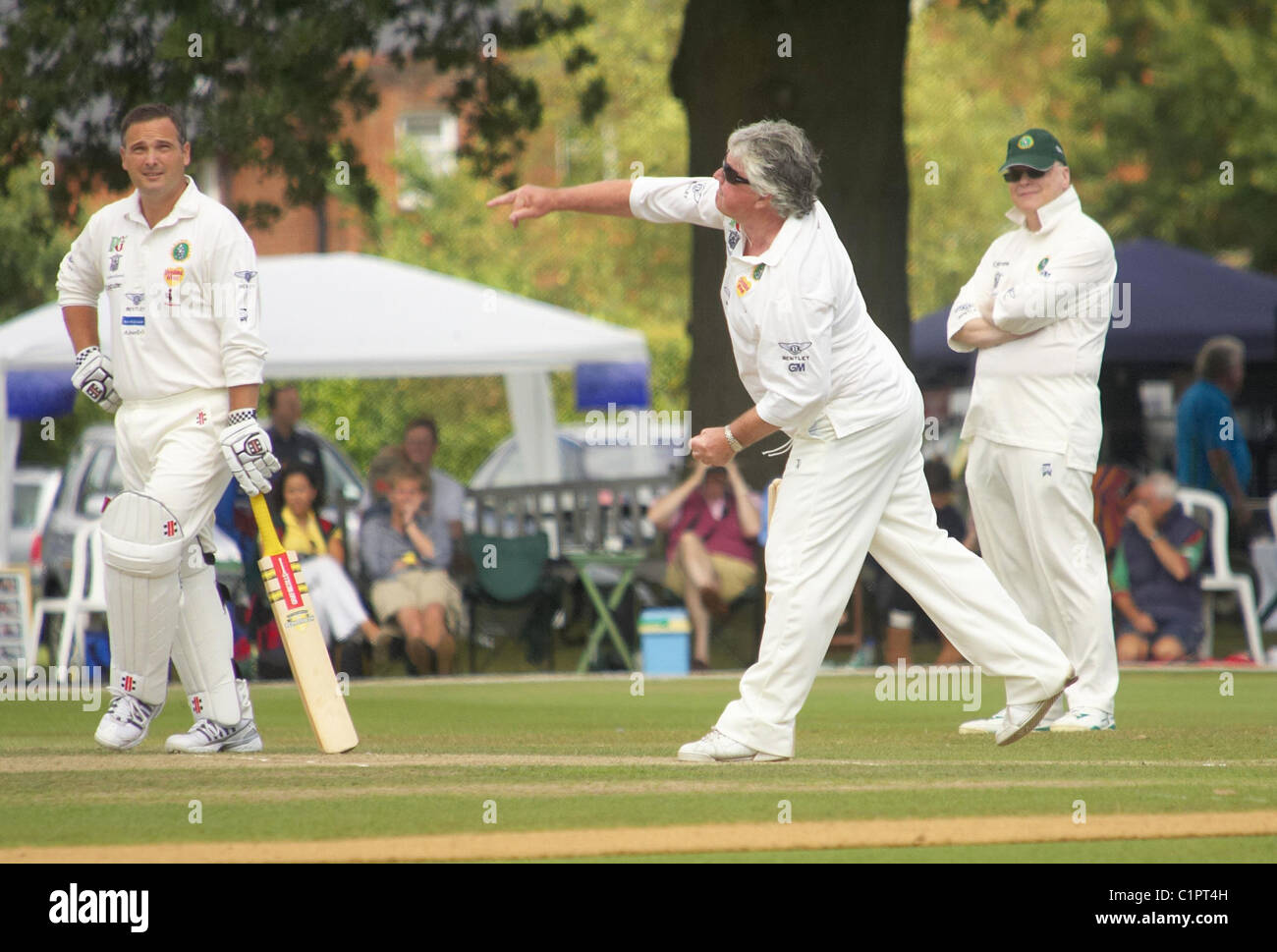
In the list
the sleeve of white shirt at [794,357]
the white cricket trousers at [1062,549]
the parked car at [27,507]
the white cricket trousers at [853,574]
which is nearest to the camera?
the sleeve of white shirt at [794,357]

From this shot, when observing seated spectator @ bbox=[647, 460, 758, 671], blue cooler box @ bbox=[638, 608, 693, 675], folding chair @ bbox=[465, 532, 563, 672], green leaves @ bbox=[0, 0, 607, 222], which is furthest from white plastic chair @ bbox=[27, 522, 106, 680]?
seated spectator @ bbox=[647, 460, 758, 671]

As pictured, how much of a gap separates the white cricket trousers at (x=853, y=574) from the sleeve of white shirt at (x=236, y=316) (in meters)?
1.94

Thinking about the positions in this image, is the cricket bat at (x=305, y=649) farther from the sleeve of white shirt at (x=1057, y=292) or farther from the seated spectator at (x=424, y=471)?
the seated spectator at (x=424, y=471)

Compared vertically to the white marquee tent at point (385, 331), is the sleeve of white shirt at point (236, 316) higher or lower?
lower

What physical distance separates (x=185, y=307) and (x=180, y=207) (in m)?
0.39

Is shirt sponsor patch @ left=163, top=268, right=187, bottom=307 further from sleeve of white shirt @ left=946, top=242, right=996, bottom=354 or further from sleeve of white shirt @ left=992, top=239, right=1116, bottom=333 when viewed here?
sleeve of white shirt @ left=992, top=239, right=1116, bottom=333

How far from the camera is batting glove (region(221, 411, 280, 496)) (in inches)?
276

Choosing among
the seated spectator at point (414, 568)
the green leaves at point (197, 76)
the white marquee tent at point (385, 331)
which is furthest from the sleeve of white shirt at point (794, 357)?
the white marquee tent at point (385, 331)

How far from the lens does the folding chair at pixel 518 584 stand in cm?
1335

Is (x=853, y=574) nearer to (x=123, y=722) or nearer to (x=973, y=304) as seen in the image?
(x=973, y=304)

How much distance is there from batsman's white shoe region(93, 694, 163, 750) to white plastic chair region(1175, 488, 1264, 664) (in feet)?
24.5

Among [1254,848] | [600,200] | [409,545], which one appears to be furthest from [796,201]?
[409,545]

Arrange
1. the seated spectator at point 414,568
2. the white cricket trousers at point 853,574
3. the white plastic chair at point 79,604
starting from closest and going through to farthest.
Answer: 1. the white cricket trousers at point 853,574
2. the white plastic chair at point 79,604
3. the seated spectator at point 414,568

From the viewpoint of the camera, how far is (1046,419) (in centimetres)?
788
